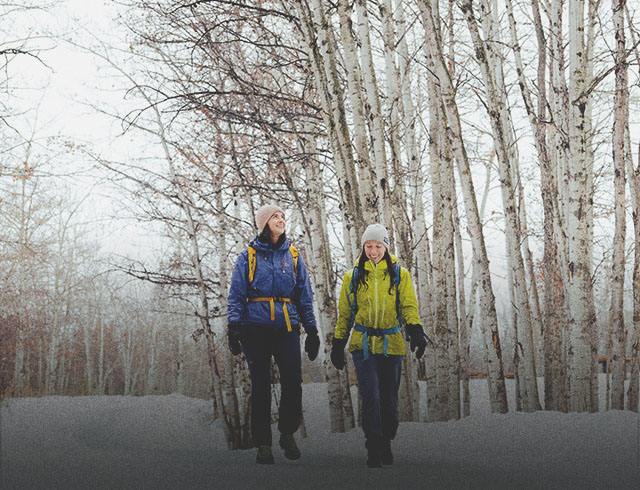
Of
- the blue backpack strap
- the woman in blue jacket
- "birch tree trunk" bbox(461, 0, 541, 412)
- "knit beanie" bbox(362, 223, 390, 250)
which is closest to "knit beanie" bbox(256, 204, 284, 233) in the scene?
the woman in blue jacket

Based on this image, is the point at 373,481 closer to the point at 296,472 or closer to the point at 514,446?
the point at 296,472

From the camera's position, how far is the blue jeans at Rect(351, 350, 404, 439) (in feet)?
12.8

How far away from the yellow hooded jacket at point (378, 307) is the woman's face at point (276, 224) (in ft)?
2.08

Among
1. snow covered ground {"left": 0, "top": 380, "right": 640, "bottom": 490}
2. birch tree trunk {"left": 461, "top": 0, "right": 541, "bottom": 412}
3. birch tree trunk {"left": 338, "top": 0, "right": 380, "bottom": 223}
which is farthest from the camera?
birch tree trunk {"left": 461, "top": 0, "right": 541, "bottom": 412}

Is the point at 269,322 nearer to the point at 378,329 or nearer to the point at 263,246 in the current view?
the point at 263,246

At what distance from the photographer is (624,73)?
23.3 feet

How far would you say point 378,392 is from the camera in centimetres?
400

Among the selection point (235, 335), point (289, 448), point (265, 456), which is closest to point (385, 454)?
point (289, 448)

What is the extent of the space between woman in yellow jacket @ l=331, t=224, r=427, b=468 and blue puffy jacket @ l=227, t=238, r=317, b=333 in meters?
0.35

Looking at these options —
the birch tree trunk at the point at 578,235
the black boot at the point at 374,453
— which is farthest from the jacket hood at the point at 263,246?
the birch tree trunk at the point at 578,235

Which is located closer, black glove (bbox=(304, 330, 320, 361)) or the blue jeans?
the blue jeans

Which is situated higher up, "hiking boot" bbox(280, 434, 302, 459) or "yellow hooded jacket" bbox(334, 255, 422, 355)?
"yellow hooded jacket" bbox(334, 255, 422, 355)

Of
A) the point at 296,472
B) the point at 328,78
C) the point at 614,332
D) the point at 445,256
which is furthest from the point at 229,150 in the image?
the point at 614,332

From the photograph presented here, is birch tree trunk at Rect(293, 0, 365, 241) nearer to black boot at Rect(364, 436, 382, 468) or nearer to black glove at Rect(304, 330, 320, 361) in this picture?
black glove at Rect(304, 330, 320, 361)
